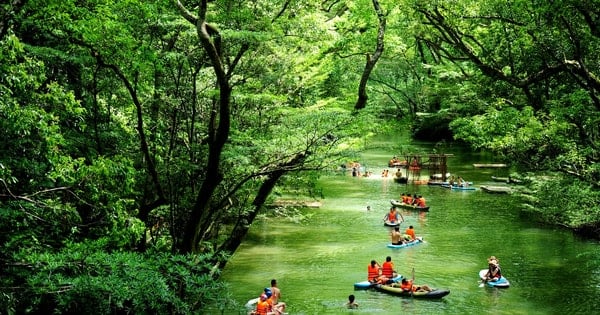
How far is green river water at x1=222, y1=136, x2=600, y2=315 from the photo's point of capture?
53.7 ft

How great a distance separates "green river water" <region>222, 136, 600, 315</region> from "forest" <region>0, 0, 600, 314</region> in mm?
1914

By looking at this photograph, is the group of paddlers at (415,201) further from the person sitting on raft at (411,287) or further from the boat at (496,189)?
the person sitting on raft at (411,287)

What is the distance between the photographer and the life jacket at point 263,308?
1457 centimetres

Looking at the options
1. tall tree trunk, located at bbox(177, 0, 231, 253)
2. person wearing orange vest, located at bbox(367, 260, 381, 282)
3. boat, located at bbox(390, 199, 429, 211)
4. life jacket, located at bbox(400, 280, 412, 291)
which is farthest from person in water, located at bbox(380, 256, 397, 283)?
boat, located at bbox(390, 199, 429, 211)

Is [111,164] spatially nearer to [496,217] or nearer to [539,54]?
[539,54]

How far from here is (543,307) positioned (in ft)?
A: 52.0

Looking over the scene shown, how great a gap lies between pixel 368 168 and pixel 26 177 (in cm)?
3689

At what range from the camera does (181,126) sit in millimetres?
16156

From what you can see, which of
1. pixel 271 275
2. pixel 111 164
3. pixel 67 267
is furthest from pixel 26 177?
pixel 271 275

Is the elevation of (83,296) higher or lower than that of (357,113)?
lower

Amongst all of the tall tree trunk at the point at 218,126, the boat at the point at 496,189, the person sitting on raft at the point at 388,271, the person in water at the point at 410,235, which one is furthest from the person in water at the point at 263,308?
the boat at the point at 496,189

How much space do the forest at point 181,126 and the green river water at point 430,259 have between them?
1.91 m

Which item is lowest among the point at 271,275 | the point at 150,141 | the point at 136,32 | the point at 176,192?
the point at 271,275

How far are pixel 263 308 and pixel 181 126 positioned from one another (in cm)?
519
